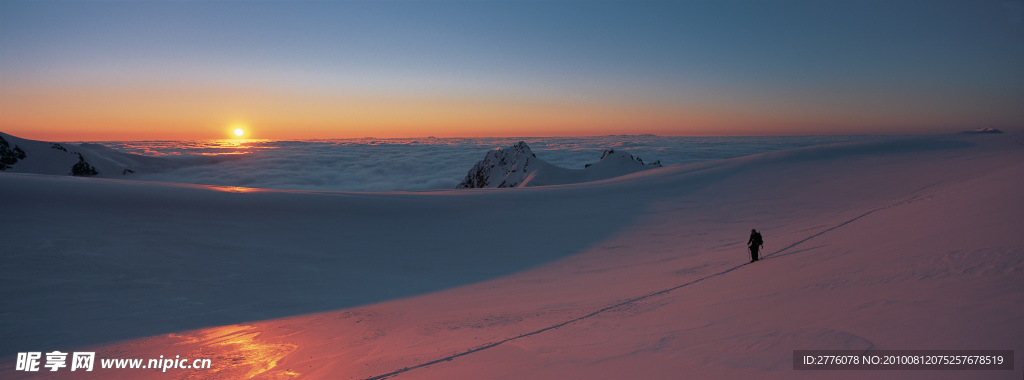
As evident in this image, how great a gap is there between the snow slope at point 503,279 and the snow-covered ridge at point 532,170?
2497 cm

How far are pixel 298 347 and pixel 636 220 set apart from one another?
1416 cm

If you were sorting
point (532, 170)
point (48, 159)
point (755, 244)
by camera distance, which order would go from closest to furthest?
1. point (755, 244)
2. point (532, 170)
3. point (48, 159)

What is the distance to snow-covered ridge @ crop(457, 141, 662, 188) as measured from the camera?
46.7 meters

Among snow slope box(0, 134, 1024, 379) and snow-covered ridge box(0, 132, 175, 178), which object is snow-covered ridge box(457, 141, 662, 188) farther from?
snow-covered ridge box(0, 132, 175, 178)

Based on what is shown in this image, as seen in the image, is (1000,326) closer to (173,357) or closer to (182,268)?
(173,357)

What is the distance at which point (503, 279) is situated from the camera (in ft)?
38.8

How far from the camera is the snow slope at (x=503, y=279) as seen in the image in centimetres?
461

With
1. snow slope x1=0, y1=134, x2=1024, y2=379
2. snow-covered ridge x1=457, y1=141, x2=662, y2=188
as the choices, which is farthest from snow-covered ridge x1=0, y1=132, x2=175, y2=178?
snow slope x1=0, y1=134, x2=1024, y2=379

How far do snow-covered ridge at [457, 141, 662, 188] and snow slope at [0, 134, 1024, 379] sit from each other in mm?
24967

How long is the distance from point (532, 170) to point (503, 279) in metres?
36.6

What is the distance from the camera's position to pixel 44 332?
7.90m

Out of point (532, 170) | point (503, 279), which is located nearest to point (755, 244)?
point (503, 279)

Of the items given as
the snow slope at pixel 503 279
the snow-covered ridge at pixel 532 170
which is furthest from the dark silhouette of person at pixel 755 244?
the snow-covered ridge at pixel 532 170

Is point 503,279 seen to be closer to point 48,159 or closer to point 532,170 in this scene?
point 532,170
